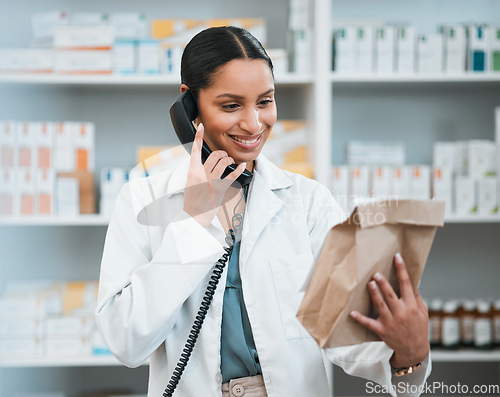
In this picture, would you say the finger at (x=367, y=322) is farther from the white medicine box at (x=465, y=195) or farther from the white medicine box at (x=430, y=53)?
the white medicine box at (x=430, y=53)

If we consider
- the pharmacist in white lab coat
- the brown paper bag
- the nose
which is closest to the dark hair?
the pharmacist in white lab coat

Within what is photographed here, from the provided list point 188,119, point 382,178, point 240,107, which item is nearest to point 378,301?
point 240,107

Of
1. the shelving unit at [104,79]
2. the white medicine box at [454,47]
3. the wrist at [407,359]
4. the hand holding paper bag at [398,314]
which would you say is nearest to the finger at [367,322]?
the hand holding paper bag at [398,314]

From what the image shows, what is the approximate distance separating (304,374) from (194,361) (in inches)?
8.7

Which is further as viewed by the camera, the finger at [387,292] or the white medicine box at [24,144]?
the white medicine box at [24,144]

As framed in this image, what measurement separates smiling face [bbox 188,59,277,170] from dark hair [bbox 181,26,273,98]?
0.01 m

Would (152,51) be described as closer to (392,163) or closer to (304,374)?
(392,163)

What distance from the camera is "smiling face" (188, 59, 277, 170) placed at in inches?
40.3

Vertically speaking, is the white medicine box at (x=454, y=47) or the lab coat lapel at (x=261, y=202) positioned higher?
the white medicine box at (x=454, y=47)

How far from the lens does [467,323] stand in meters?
2.18

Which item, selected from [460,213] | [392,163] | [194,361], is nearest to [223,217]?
[194,361]

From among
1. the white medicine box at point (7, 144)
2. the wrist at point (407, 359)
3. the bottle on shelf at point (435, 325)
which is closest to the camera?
the wrist at point (407, 359)

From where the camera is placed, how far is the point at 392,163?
2166 millimetres

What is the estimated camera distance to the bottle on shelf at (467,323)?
7.14ft
